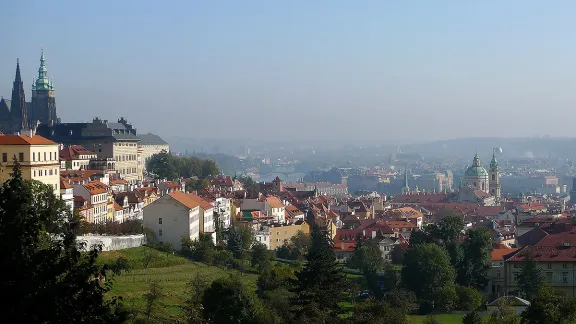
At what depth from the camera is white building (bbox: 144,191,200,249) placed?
2137 inches

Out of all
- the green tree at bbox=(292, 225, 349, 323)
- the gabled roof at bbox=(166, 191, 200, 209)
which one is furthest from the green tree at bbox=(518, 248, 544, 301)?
the gabled roof at bbox=(166, 191, 200, 209)

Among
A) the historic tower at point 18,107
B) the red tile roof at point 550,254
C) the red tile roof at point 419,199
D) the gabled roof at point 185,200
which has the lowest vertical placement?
the red tile roof at point 419,199

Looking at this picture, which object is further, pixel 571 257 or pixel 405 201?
pixel 405 201

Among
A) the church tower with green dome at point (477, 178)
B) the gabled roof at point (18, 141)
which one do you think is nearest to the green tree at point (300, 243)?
the gabled roof at point (18, 141)

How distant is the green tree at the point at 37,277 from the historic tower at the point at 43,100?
92.8 metres

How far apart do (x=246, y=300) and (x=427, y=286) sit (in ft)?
55.5

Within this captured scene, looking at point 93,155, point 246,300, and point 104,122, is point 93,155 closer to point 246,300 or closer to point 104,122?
point 104,122

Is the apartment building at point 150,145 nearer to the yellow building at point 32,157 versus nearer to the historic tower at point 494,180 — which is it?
the yellow building at point 32,157

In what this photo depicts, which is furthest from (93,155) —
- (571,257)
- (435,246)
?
(571,257)

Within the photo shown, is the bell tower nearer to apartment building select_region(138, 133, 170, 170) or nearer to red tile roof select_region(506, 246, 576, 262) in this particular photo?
apartment building select_region(138, 133, 170, 170)

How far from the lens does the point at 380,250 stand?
66.7m

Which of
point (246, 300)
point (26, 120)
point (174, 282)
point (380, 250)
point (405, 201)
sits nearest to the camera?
point (246, 300)

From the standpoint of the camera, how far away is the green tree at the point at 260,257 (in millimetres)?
53947

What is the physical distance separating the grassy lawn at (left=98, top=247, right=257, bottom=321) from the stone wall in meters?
0.42
